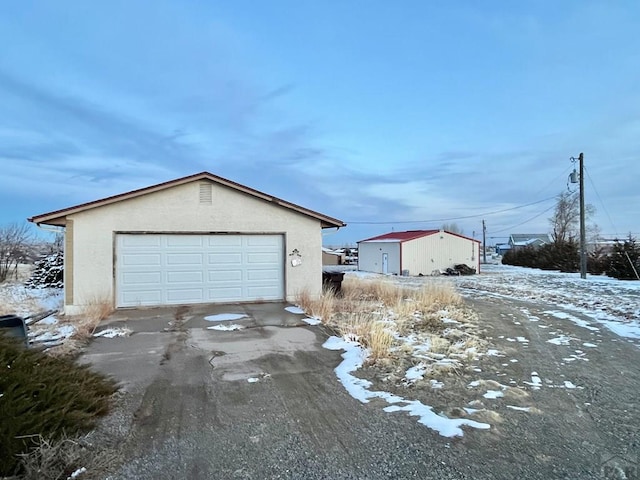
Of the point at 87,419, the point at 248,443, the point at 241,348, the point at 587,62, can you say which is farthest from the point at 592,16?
the point at 87,419

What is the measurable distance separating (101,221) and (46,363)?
8.42m

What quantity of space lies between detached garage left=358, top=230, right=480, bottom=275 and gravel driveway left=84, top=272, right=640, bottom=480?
25.4 meters

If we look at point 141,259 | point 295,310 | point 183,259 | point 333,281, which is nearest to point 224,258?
point 183,259

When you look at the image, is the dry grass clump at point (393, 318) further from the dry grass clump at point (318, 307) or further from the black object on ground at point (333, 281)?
the black object on ground at point (333, 281)

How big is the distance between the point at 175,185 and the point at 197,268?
8.22 feet

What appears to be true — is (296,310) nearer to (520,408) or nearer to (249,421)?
(249,421)

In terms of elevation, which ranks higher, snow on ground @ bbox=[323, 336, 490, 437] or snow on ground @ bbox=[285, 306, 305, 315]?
snow on ground @ bbox=[285, 306, 305, 315]

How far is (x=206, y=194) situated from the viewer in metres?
12.4

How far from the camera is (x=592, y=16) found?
10.1 metres

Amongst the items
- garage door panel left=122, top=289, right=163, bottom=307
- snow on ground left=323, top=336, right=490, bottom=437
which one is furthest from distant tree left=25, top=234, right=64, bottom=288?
snow on ground left=323, top=336, right=490, bottom=437

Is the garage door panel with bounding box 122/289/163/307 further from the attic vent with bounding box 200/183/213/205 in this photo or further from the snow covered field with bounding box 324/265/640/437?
the snow covered field with bounding box 324/265/640/437

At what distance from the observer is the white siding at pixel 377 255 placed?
109 ft

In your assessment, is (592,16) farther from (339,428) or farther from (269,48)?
(339,428)

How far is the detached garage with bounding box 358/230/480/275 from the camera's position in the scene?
1305 inches
